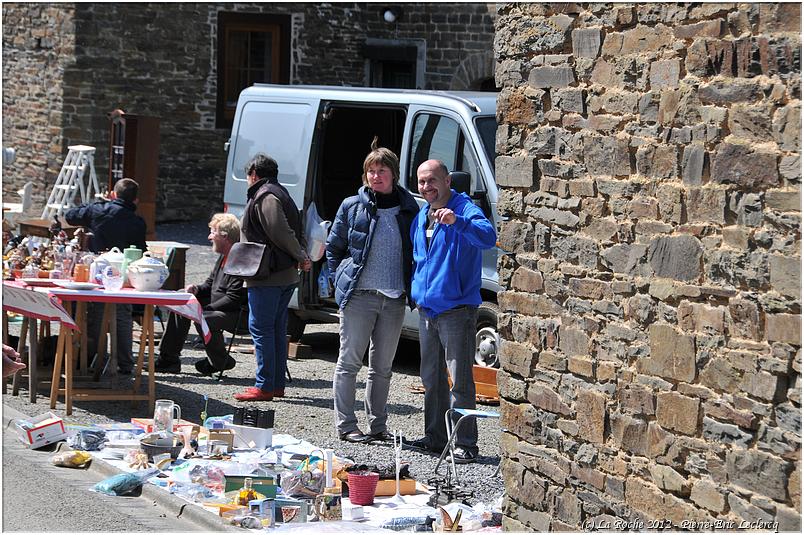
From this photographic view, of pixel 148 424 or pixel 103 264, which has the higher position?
pixel 103 264

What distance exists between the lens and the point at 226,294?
10.2 metres

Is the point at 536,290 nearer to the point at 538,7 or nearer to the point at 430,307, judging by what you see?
the point at 538,7

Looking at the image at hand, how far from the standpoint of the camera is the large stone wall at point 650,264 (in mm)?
4461

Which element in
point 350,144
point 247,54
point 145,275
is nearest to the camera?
point 145,275

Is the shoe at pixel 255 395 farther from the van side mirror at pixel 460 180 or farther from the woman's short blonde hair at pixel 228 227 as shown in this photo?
the van side mirror at pixel 460 180

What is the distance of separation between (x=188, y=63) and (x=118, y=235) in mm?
11961

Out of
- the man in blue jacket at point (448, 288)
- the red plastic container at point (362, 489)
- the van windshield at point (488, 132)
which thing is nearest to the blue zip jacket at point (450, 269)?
the man in blue jacket at point (448, 288)

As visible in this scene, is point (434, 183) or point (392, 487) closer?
point (392, 487)

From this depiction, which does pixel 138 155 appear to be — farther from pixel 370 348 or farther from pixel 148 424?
pixel 370 348

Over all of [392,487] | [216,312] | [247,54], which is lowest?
[392,487]

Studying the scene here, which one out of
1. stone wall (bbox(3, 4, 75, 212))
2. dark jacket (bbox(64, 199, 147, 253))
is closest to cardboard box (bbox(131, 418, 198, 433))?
dark jacket (bbox(64, 199, 147, 253))

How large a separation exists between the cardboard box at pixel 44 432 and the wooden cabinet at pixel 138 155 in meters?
8.23

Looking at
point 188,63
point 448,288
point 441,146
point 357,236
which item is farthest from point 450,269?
point 188,63

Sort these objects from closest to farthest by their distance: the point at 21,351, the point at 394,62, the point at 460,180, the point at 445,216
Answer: the point at 445,216 → the point at 460,180 → the point at 21,351 → the point at 394,62
